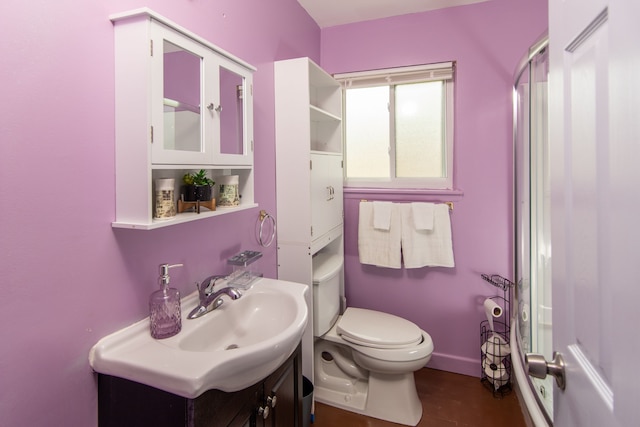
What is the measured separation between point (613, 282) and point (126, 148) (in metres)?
1.12

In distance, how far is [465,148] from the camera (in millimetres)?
2301

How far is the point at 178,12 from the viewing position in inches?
49.8

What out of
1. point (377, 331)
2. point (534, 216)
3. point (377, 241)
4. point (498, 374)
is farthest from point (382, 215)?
point (498, 374)

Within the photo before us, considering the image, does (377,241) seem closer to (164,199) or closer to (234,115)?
(234,115)

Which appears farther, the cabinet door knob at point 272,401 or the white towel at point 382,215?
the white towel at point 382,215

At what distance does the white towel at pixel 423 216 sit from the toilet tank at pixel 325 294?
566 millimetres

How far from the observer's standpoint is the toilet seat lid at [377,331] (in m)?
1.92

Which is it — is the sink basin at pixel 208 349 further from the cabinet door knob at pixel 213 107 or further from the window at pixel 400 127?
the window at pixel 400 127

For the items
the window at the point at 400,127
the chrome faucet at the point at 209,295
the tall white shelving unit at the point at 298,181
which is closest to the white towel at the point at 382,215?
the window at the point at 400,127

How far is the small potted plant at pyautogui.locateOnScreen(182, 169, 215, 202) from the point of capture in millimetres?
1193

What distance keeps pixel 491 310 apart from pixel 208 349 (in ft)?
5.61

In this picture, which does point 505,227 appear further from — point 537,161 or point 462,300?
point 537,161

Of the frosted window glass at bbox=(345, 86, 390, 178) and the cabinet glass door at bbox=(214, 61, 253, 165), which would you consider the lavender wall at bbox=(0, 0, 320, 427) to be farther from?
the frosted window glass at bbox=(345, 86, 390, 178)

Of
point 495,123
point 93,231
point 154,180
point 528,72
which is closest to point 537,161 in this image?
point 528,72
